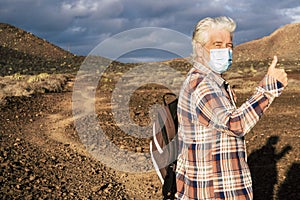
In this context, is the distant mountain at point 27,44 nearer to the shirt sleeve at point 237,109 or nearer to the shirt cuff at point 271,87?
the shirt sleeve at point 237,109

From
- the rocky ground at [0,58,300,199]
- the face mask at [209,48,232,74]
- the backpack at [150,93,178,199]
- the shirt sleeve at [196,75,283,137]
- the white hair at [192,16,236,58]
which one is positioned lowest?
the rocky ground at [0,58,300,199]

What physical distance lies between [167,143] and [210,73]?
53 cm

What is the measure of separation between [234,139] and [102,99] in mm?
11645

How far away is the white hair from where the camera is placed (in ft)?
8.14

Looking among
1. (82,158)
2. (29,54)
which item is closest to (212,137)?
(82,158)

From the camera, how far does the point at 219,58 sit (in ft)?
Answer: 8.07

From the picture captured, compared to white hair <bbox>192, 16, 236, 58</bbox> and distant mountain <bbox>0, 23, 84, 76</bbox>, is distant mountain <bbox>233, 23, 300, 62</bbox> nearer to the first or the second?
distant mountain <bbox>0, 23, 84, 76</bbox>

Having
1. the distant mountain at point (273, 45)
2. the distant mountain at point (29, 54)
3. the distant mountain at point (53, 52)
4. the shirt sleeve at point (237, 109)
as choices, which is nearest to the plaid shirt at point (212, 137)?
the shirt sleeve at point (237, 109)

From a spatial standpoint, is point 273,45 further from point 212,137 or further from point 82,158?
point 212,137

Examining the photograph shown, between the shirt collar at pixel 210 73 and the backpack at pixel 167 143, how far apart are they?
0.31 meters

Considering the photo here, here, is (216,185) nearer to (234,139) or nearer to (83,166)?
(234,139)

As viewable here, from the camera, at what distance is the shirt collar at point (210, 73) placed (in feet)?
7.89

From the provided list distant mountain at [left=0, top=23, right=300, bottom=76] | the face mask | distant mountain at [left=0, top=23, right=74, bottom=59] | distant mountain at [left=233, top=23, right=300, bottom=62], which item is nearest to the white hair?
the face mask

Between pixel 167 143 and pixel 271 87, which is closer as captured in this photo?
pixel 271 87
